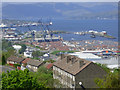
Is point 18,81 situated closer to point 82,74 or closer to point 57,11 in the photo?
point 82,74

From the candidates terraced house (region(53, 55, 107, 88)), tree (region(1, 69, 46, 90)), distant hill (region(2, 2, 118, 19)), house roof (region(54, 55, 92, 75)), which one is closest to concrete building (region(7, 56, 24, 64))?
house roof (region(54, 55, 92, 75))

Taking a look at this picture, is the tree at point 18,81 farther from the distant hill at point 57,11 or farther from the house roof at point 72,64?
the distant hill at point 57,11

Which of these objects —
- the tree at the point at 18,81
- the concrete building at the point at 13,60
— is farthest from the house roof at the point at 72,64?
the concrete building at the point at 13,60

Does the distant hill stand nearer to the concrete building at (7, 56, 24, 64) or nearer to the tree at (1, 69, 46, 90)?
the concrete building at (7, 56, 24, 64)

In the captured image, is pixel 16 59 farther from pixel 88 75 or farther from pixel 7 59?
pixel 88 75

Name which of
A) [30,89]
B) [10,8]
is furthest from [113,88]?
[10,8]

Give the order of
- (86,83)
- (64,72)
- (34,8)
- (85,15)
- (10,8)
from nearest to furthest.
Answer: (86,83) < (64,72) < (10,8) < (85,15) < (34,8)
